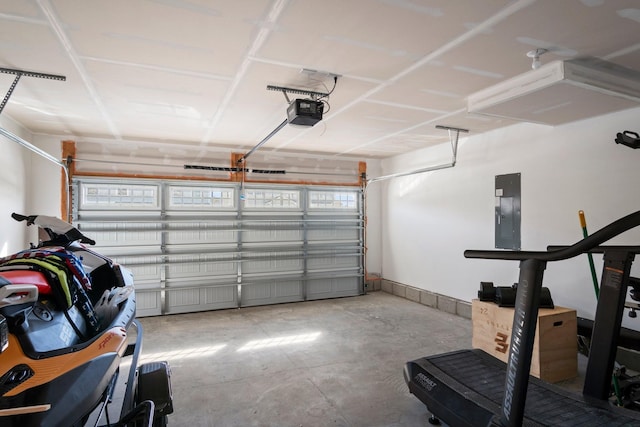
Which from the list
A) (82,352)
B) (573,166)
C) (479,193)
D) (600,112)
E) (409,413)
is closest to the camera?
(82,352)

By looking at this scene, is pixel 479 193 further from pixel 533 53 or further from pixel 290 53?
pixel 290 53

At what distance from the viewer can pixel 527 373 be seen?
4.65ft

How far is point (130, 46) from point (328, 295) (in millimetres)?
5330

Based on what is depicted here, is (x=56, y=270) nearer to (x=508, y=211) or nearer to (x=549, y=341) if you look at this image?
(x=549, y=341)

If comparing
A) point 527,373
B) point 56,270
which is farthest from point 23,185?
point 527,373

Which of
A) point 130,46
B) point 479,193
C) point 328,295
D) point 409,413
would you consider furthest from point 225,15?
point 328,295

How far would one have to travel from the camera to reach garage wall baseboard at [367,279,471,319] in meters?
5.25

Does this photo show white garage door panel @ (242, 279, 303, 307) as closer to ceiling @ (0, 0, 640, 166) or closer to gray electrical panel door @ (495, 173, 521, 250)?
ceiling @ (0, 0, 640, 166)

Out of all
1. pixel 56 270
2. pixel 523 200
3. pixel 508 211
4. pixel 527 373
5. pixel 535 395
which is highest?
pixel 523 200

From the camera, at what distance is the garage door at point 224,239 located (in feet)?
17.7

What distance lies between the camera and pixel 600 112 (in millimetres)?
3498

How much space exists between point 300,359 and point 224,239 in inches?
115

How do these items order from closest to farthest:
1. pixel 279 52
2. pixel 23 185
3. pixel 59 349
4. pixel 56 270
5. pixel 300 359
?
1. pixel 59 349
2. pixel 56 270
3. pixel 279 52
4. pixel 300 359
5. pixel 23 185

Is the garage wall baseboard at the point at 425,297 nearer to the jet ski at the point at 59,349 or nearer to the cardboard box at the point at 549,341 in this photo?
the cardboard box at the point at 549,341
